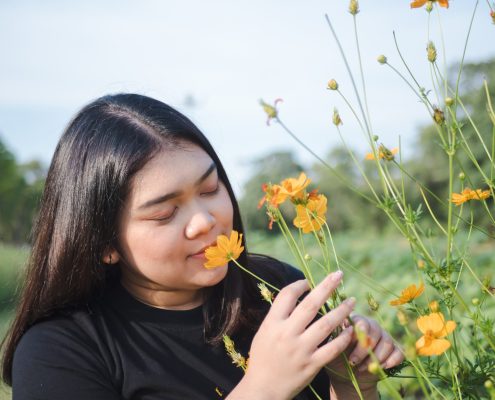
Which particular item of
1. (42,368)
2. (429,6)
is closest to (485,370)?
(429,6)

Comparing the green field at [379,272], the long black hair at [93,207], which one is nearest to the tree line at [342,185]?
the green field at [379,272]

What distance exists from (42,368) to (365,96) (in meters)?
0.82

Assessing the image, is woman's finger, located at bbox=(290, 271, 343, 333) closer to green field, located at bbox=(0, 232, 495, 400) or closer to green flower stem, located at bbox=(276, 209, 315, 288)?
green flower stem, located at bbox=(276, 209, 315, 288)

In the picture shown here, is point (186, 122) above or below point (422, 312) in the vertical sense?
above

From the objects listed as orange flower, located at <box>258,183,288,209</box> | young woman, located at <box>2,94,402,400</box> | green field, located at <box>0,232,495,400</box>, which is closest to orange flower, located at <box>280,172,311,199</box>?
orange flower, located at <box>258,183,288,209</box>

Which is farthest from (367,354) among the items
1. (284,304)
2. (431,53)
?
(431,53)

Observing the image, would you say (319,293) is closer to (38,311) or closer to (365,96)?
(365,96)

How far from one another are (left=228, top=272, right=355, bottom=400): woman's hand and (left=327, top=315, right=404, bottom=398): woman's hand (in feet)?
0.14

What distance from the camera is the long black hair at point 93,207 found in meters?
1.25

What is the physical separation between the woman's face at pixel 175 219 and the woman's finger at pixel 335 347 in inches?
15.4

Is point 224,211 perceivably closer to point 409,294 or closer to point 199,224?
point 199,224

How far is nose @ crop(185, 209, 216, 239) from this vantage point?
113cm

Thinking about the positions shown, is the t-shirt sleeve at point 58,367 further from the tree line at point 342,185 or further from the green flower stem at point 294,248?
the tree line at point 342,185

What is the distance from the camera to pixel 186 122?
1.37m
